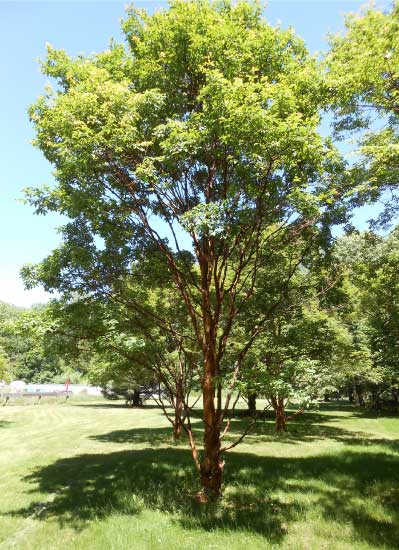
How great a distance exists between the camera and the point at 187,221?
8625mm

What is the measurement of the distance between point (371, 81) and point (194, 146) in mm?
5673

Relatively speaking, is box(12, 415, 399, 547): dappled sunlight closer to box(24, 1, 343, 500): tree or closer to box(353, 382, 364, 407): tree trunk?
box(24, 1, 343, 500): tree

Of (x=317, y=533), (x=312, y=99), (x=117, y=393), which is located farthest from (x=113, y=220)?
(x=117, y=393)

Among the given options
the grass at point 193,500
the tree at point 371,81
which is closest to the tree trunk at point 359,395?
the grass at point 193,500

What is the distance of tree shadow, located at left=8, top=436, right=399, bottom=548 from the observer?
880 cm

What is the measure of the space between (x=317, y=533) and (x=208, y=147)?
932 centimetres

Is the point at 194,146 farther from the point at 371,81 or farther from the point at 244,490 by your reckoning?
the point at 244,490

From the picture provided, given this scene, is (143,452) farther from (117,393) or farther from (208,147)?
(117,393)

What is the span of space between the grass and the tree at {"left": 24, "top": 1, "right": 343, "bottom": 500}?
5.47ft

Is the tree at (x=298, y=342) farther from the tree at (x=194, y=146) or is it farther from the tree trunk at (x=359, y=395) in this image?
the tree trunk at (x=359, y=395)

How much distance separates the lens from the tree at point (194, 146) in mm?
8586

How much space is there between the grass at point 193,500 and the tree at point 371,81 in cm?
789

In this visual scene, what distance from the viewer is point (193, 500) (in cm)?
1021

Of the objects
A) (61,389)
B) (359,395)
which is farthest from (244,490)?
(61,389)
